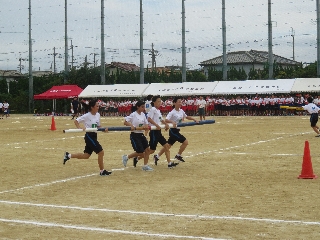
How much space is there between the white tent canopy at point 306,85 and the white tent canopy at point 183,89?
323 inches

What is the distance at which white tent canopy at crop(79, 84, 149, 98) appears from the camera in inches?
2368

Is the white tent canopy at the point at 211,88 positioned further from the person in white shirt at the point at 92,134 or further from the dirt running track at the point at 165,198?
the person in white shirt at the point at 92,134

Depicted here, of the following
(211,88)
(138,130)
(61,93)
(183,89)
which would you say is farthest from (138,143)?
(61,93)

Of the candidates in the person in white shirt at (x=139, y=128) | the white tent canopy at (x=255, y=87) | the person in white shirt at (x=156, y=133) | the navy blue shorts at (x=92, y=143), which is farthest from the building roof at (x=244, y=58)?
the navy blue shorts at (x=92, y=143)

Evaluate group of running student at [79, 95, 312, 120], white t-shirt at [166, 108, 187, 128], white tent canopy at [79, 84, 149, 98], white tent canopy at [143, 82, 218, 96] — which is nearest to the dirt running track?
white t-shirt at [166, 108, 187, 128]

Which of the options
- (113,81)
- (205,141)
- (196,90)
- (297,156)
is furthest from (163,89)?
(297,156)

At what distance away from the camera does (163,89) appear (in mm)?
58656

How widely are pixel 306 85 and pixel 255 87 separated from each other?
4979 mm

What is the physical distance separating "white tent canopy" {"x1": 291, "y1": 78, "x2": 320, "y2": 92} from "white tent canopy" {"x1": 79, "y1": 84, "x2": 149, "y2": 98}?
52.6 ft

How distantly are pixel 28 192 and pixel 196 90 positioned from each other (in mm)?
44663

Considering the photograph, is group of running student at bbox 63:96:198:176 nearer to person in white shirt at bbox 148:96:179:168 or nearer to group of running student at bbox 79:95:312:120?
person in white shirt at bbox 148:96:179:168

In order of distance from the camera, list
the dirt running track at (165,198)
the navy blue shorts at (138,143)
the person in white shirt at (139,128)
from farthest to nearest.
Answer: the navy blue shorts at (138,143) → the person in white shirt at (139,128) → the dirt running track at (165,198)

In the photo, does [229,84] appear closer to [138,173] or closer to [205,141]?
[205,141]

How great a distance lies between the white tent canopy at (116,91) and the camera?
60.2 metres
